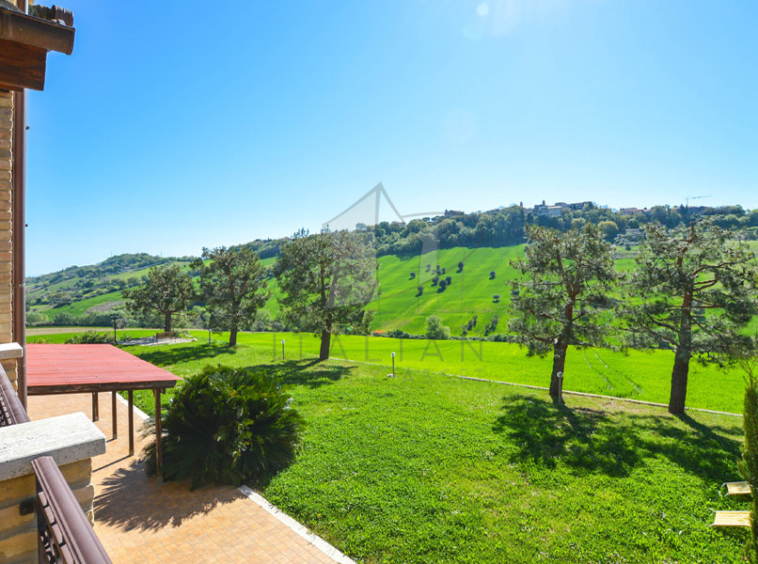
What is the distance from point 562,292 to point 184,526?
1435 centimetres

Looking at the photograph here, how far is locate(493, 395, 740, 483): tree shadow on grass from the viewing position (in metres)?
8.59

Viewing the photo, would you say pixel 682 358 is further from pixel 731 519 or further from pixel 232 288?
pixel 232 288

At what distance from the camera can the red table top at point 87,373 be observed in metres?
6.15

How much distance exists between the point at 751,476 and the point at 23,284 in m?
8.14

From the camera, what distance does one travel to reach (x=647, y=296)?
45.9 feet

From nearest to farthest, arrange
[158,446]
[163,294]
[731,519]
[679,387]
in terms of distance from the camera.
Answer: [731,519], [158,446], [679,387], [163,294]

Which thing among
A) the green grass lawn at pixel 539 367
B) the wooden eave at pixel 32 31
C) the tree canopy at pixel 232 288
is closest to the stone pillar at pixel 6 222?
the wooden eave at pixel 32 31

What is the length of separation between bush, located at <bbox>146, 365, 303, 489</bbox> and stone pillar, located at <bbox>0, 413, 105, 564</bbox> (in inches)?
228

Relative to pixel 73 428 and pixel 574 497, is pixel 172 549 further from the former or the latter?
pixel 574 497

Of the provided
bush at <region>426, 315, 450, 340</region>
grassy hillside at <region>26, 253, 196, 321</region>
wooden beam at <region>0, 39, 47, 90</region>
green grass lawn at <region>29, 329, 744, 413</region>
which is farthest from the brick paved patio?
grassy hillside at <region>26, 253, 196, 321</region>

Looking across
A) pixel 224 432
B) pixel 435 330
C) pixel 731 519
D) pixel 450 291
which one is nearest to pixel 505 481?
pixel 731 519

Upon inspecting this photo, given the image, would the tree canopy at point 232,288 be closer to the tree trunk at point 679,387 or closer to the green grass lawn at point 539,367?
the green grass lawn at point 539,367

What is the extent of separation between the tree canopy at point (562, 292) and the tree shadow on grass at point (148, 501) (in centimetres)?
1228

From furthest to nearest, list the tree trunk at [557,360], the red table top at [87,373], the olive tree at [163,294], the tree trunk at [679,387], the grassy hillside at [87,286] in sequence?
the grassy hillside at [87,286] → the olive tree at [163,294] → the tree trunk at [557,360] → the tree trunk at [679,387] → the red table top at [87,373]
